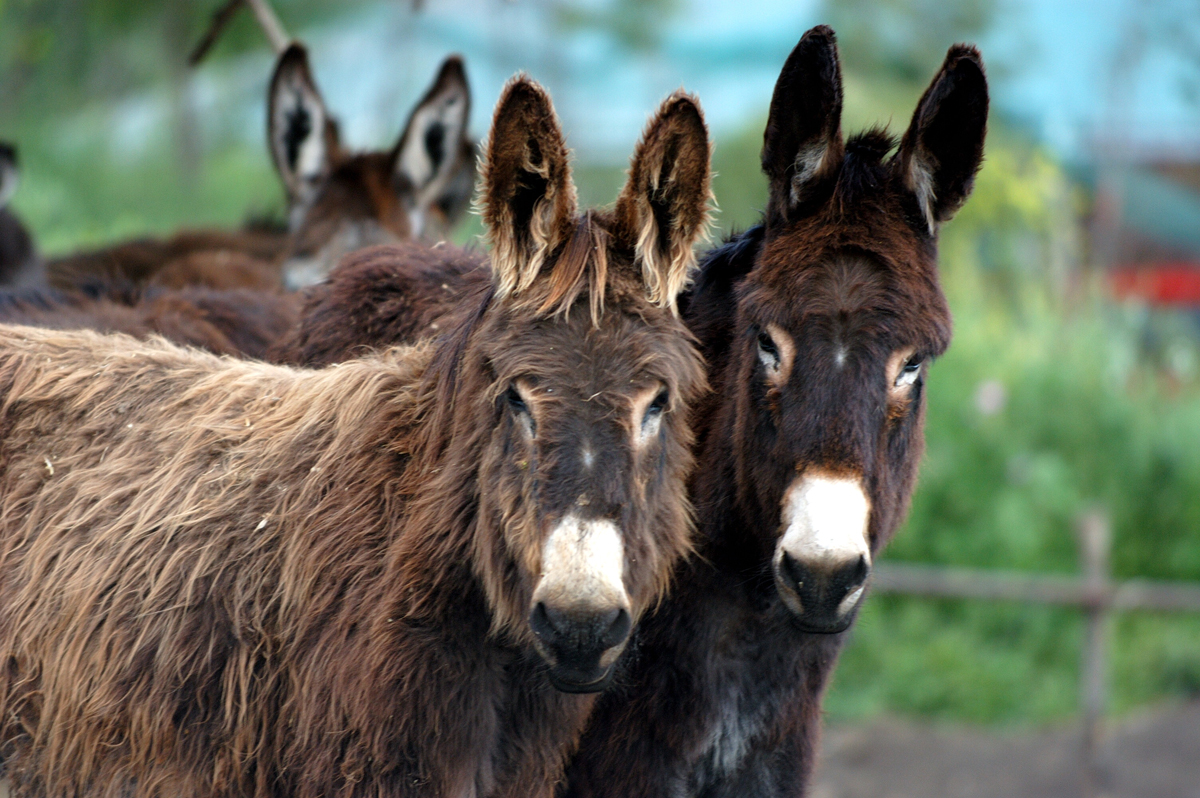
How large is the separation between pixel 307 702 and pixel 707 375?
154 cm

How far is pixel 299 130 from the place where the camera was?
706 centimetres

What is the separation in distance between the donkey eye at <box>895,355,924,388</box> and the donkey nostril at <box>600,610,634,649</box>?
1133 mm

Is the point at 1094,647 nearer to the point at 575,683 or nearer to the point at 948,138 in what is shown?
the point at 948,138

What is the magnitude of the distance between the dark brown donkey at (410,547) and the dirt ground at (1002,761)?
625 cm

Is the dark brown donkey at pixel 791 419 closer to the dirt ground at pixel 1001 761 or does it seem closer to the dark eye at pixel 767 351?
the dark eye at pixel 767 351

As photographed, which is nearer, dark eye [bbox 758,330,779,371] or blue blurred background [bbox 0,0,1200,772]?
dark eye [bbox 758,330,779,371]

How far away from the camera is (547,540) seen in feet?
9.09

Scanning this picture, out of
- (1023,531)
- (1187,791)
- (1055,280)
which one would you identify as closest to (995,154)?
(1055,280)

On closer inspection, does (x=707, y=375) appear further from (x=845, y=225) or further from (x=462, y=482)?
(x=462, y=482)

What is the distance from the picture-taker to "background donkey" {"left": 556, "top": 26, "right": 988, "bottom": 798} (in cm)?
326

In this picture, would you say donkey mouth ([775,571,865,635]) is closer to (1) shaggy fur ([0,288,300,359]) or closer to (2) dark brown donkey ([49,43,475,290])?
(1) shaggy fur ([0,288,300,359])

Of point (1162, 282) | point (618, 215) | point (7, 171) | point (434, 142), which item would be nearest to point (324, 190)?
point (434, 142)

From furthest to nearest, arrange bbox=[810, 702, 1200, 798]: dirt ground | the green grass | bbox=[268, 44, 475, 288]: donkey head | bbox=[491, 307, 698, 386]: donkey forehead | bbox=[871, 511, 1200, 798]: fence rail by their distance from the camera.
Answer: the green grass < bbox=[871, 511, 1200, 798]: fence rail < bbox=[810, 702, 1200, 798]: dirt ground < bbox=[268, 44, 475, 288]: donkey head < bbox=[491, 307, 698, 386]: donkey forehead

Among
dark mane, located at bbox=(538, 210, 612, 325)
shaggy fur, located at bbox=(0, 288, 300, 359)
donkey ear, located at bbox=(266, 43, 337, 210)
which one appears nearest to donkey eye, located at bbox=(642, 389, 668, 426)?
dark mane, located at bbox=(538, 210, 612, 325)
